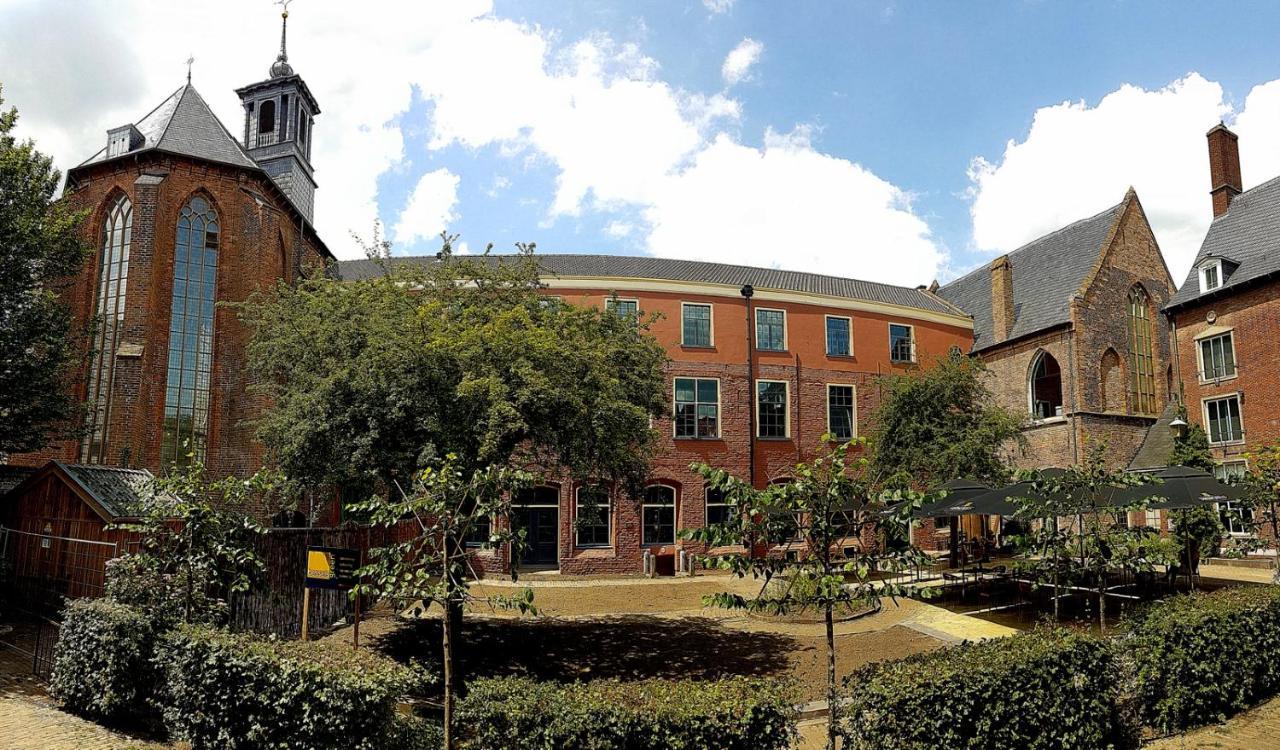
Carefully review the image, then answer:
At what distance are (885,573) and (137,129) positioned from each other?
3114cm

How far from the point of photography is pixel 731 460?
28.1 metres

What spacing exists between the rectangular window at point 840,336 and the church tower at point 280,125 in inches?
1107

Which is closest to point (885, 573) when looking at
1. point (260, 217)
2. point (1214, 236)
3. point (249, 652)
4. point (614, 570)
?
point (249, 652)

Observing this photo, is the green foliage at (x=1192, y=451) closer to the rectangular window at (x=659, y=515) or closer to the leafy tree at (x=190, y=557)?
the rectangular window at (x=659, y=515)

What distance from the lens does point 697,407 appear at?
28219mm

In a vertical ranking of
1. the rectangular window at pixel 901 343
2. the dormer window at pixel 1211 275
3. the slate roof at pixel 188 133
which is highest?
the slate roof at pixel 188 133

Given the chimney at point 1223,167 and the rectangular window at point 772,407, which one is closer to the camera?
the rectangular window at point 772,407

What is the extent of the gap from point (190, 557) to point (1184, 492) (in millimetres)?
17148

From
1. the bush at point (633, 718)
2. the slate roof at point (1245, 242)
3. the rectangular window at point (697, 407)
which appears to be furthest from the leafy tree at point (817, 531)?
the slate roof at point (1245, 242)

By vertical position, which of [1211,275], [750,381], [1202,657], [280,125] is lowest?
[1202,657]

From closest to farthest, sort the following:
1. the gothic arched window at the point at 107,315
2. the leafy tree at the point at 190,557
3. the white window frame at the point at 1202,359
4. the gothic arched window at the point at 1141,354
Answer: the leafy tree at the point at 190,557
the gothic arched window at the point at 107,315
the white window frame at the point at 1202,359
the gothic arched window at the point at 1141,354

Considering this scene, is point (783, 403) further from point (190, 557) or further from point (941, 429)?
point (190, 557)

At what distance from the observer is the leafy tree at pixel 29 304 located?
17297 mm

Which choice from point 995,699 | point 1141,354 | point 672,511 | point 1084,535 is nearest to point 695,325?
point 672,511
